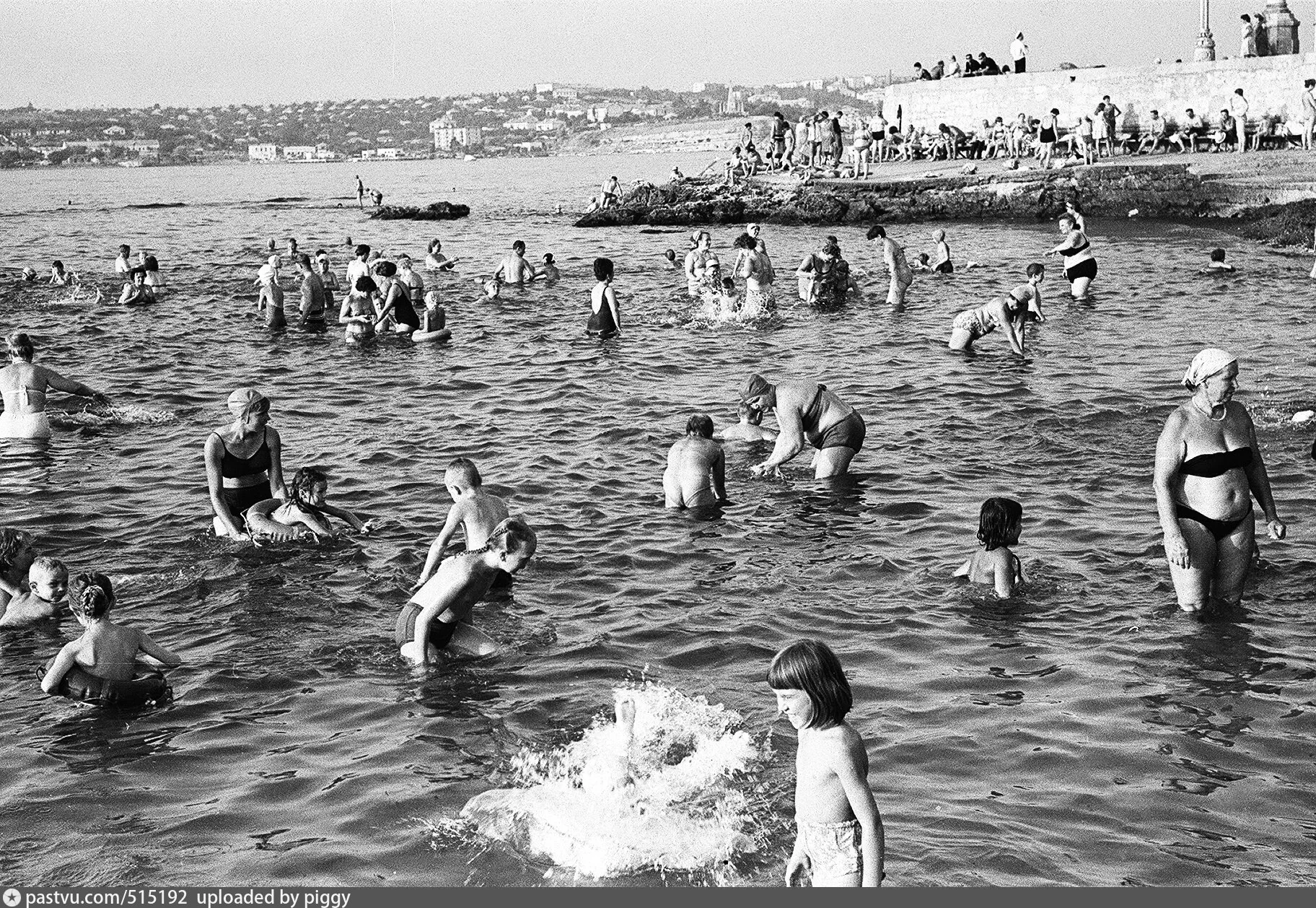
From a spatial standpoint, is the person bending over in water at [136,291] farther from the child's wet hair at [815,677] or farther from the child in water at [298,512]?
the child's wet hair at [815,677]

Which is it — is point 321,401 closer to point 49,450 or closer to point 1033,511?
point 49,450

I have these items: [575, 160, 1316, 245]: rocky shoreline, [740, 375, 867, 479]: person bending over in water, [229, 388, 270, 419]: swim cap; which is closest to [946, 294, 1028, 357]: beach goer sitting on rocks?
[740, 375, 867, 479]: person bending over in water

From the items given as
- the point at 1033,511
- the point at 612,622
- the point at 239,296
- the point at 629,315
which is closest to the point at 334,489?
the point at 612,622

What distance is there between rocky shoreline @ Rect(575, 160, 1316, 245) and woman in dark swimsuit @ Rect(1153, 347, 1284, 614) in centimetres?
2391

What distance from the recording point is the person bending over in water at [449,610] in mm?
8125

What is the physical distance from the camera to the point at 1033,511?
11.3 m

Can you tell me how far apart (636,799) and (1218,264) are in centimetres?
2258

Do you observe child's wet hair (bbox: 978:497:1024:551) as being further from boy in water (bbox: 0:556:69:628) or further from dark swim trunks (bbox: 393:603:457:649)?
boy in water (bbox: 0:556:69:628)

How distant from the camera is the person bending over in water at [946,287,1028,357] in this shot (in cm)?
1823

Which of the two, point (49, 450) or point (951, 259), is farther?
point (951, 259)

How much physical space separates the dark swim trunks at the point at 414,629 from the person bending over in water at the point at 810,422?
13.7 feet

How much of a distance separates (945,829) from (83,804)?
14.4 ft

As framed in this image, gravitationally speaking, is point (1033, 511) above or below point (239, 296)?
below

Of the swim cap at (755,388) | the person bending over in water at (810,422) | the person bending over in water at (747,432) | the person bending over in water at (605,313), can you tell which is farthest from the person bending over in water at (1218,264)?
the swim cap at (755,388)
